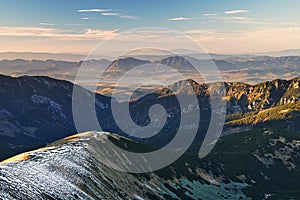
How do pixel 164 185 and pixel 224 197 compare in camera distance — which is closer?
pixel 164 185

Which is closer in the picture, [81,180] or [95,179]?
[81,180]

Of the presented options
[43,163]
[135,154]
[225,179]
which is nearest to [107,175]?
[43,163]

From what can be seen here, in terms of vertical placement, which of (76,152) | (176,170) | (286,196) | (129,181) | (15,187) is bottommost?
(286,196)

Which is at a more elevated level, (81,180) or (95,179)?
(81,180)

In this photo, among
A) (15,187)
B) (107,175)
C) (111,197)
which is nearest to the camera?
(15,187)

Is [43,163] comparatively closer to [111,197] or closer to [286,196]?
[111,197]

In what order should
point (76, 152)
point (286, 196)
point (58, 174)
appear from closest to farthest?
point (58, 174) < point (76, 152) < point (286, 196)

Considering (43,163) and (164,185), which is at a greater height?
(43,163)

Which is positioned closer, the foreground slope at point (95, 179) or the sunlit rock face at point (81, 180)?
the sunlit rock face at point (81, 180)

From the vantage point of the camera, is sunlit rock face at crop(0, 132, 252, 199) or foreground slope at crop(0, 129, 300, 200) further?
foreground slope at crop(0, 129, 300, 200)

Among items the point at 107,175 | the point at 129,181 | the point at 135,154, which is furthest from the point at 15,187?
the point at 135,154
